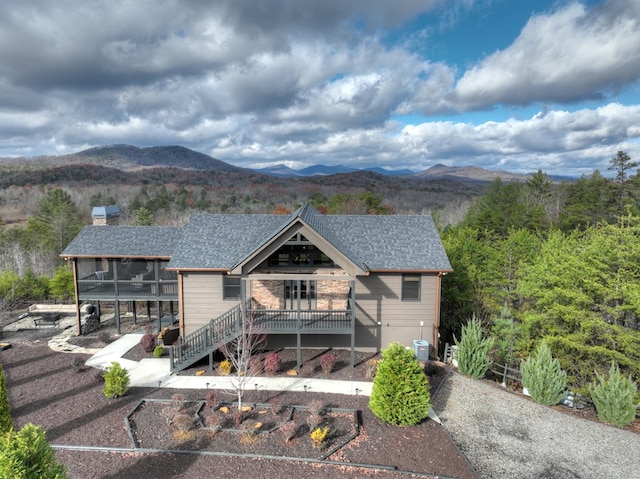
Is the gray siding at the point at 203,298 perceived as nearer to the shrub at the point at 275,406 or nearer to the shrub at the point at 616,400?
the shrub at the point at 275,406

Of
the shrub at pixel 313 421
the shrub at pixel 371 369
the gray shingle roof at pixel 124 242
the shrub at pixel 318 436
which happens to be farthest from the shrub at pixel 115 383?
the shrub at pixel 371 369

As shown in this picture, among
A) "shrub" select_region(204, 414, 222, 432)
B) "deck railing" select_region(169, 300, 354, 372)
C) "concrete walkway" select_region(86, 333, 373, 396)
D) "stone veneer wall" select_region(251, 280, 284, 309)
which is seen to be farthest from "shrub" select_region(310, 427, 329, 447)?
"stone veneer wall" select_region(251, 280, 284, 309)

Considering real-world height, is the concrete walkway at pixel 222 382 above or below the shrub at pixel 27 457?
below

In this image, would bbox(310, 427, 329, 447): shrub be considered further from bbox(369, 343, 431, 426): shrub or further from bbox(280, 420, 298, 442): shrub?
bbox(369, 343, 431, 426): shrub

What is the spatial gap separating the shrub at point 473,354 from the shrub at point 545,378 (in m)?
1.61

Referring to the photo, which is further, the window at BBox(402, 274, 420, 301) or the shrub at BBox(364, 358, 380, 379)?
the window at BBox(402, 274, 420, 301)

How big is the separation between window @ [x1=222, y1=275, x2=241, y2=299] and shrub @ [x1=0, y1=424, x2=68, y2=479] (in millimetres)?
10401

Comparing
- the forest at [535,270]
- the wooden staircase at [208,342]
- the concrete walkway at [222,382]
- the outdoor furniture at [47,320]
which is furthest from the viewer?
the outdoor furniture at [47,320]

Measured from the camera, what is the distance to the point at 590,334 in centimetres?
1488

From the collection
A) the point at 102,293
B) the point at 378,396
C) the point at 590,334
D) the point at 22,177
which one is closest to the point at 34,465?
the point at 378,396

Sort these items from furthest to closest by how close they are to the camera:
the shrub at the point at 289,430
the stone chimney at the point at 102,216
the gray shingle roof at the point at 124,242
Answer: the stone chimney at the point at 102,216, the gray shingle roof at the point at 124,242, the shrub at the point at 289,430

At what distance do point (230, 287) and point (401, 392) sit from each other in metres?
9.44

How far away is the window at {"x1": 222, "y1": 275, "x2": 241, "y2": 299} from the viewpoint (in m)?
17.3

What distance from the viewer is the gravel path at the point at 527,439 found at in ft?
33.1
